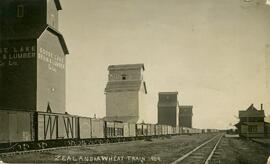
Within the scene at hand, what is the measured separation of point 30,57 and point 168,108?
57185 millimetres

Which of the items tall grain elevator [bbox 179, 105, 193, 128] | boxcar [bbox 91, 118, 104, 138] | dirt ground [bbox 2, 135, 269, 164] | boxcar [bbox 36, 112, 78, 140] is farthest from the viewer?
tall grain elevator [bbox 179, 105, 193, 128]

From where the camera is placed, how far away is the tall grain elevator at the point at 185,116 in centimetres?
10719

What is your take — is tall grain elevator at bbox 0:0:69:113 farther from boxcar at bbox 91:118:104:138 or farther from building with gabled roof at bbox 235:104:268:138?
building with gabled roof at bbox 235:104:268:138

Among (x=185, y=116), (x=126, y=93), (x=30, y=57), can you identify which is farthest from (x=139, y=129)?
(x=185, y=116)

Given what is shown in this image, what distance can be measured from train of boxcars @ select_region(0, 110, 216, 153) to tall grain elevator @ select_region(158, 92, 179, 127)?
45.9 meters

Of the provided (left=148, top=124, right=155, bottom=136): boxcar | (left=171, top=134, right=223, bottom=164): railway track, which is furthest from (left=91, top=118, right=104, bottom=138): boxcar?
(left=148, top=124, right=155, bottom=136): boxcar

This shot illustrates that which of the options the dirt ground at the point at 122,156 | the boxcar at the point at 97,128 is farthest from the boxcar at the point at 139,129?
the dirt ground at the point at 122,156

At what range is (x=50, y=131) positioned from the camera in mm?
21781

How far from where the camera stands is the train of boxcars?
17938mm

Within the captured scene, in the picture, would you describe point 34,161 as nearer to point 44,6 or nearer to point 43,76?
point 43,76

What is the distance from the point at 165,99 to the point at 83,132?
195 feet

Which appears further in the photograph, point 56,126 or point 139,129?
point 139,129

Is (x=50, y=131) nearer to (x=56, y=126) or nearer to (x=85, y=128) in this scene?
(x=56, y=126)

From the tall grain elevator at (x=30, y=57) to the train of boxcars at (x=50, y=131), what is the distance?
15.2 feet
